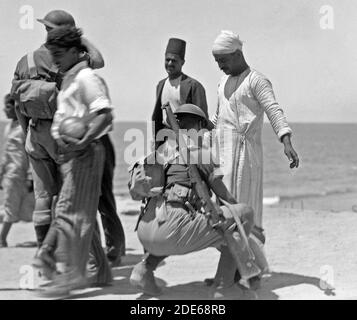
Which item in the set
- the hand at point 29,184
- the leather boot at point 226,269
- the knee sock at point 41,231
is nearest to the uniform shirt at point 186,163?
the leather boot at point 226,269

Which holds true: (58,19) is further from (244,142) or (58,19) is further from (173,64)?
(244,142)

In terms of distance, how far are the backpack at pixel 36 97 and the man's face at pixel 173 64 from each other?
4.31 feet

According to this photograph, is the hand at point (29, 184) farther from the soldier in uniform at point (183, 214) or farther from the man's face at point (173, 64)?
the soldier in uniform at point (183, 214)

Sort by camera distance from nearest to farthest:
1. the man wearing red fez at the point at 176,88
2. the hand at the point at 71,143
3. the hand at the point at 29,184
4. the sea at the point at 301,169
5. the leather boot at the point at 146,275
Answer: the hand at the point at 71,143
the leather boot at the point at 146,275
the man wearing red fez at the point at 176,88
the hand at the point at 29,184
the sea at the point at 301,169

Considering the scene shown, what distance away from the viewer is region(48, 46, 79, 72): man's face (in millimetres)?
5430

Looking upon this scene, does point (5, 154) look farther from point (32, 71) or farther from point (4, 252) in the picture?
point (32, 71)

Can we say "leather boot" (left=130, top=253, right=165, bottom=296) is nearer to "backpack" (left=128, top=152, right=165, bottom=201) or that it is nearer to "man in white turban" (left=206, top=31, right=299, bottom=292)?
"backpack" (left=128, top=152, right=165, bottom=201)

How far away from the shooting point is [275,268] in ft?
23.5

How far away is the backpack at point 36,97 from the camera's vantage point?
19.1 feet

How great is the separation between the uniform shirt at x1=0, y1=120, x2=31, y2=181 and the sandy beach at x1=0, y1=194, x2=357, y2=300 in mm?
816

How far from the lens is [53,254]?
5531 mm

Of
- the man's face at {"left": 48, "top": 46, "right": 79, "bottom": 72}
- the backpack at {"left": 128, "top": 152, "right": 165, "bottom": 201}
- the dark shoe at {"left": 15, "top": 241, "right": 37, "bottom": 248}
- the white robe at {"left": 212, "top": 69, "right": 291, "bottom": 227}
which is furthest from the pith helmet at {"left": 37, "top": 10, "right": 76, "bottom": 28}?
the dark shoe at {"left": 15, "top": 241, "right": 37, "bottom": 248}
